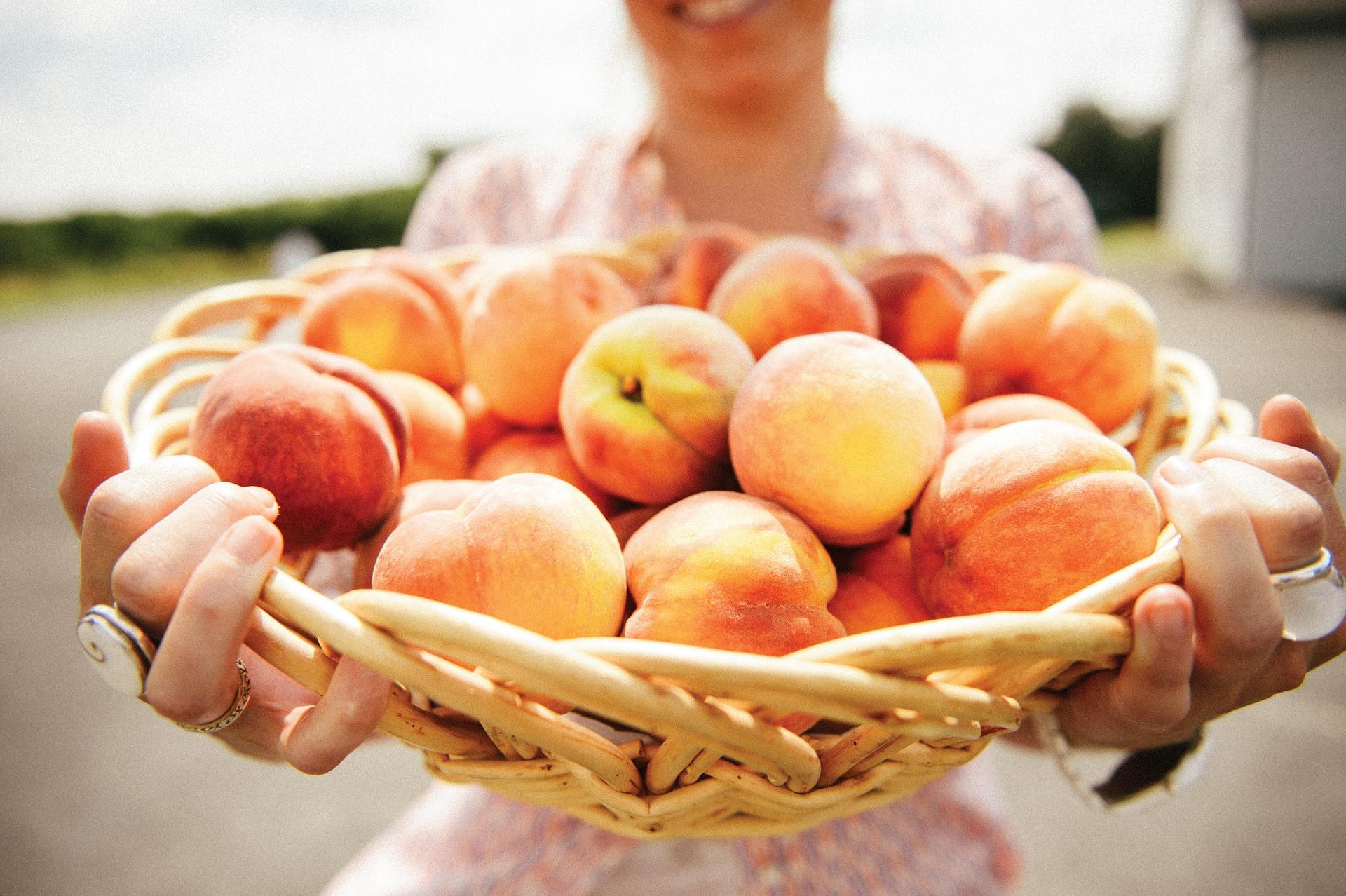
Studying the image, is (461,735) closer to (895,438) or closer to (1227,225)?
(895,438)

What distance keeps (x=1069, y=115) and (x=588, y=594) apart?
71.8 ft

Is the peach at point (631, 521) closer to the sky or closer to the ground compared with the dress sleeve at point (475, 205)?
closer to the ground

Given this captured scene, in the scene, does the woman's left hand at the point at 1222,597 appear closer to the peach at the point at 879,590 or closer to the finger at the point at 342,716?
the peach at the point at 879,590

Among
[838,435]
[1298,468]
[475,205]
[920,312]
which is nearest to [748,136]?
[475,205]

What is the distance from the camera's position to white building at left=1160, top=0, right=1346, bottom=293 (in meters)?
7.91

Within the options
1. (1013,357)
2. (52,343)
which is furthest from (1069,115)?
(1013,357)

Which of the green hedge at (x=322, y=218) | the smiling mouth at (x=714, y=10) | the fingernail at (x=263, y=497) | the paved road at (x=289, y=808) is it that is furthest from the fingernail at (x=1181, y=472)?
the green hedge at (x=322, y=218)

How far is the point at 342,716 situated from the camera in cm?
51

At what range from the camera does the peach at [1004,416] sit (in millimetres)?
775

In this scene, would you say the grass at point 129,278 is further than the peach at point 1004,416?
Yes

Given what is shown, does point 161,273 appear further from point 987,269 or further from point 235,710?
point 235,710

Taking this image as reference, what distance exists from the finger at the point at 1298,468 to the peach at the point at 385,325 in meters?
0.85

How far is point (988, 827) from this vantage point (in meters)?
1.24

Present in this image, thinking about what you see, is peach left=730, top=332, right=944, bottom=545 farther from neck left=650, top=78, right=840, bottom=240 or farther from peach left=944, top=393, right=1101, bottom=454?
neck left=650, top=78, right=840, bottom=240
